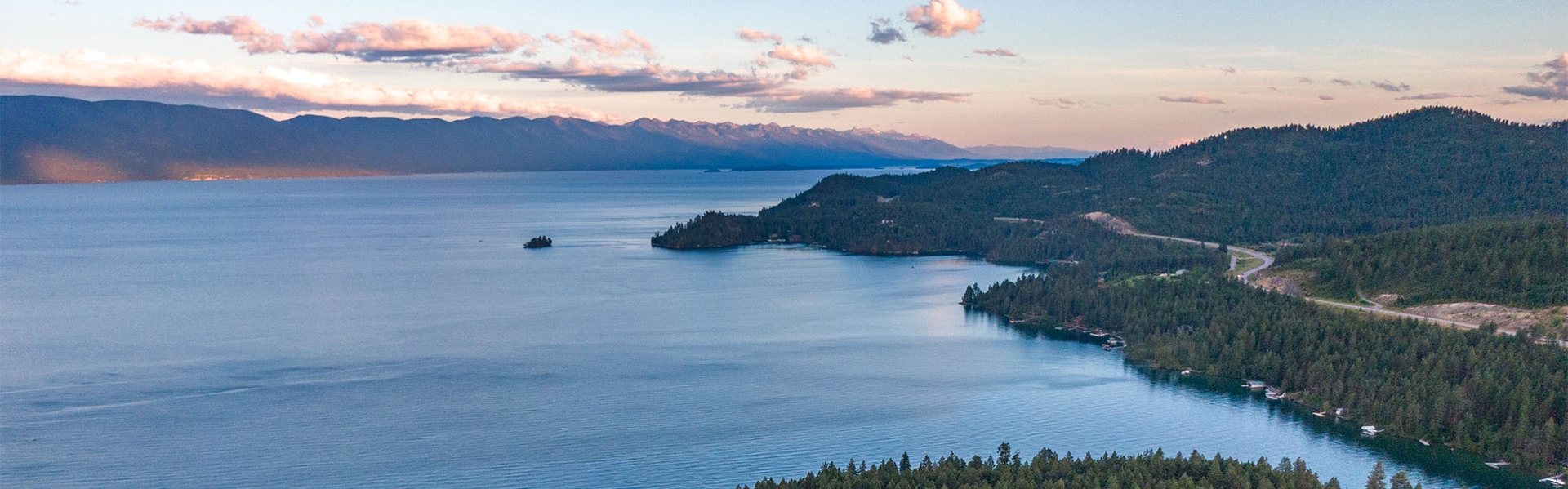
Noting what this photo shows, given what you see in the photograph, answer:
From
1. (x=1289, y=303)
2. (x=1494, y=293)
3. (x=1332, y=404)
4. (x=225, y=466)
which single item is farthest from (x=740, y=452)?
(x=1494, y=293)

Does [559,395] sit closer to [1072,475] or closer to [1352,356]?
[1072,475]

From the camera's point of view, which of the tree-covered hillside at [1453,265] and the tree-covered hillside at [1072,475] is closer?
the tree-covered hillside at [1072,475]

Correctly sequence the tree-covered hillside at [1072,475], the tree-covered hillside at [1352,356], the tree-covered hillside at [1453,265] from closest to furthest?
the tree-covered hillside at [1072,475], the tree-covered hillside at [1352,356], the tree-covered hillside at [1453,265]

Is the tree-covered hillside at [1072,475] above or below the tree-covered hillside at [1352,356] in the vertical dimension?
below

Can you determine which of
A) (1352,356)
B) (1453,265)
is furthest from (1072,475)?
(1453,265)

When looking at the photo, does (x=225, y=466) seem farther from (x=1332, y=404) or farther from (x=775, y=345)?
(x=1332, y=404)

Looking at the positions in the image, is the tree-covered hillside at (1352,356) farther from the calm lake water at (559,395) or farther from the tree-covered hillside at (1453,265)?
the tree-covered hillside at (1453,265)

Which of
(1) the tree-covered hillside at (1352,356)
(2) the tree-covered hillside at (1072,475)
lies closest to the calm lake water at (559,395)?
(1) the tree-covered hillside at (1352,356)

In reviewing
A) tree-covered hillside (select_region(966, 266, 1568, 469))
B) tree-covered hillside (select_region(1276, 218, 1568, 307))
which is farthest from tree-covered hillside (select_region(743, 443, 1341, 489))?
tree-covered hillside (select_region(1276, 218, 1568, 307))

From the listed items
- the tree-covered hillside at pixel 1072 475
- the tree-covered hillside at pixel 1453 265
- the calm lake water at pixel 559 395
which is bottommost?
the calm lake water at pixel 559 395
